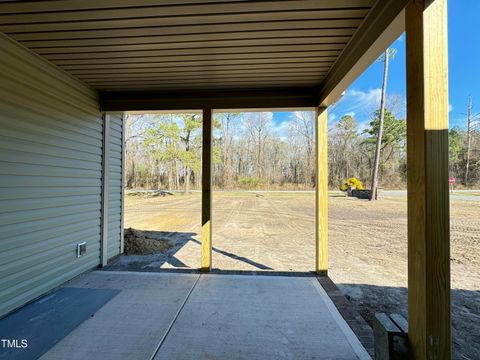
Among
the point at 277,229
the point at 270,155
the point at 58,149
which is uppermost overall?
the point at 270,155

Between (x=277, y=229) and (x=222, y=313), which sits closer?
(x=222, y=313)

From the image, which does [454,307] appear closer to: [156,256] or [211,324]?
[211,324]

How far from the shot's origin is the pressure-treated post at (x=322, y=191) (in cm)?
321

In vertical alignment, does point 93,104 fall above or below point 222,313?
above

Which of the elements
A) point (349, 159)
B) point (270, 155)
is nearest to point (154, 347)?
point (270, 155)

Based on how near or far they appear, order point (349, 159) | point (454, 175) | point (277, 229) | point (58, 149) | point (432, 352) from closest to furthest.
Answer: point (432, 352) < point (58, 149) < point (277, 229) < point (454, 175) < point (349, 159)

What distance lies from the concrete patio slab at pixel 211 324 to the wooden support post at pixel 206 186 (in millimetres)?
380

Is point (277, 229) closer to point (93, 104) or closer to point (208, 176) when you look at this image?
point (208, 176)

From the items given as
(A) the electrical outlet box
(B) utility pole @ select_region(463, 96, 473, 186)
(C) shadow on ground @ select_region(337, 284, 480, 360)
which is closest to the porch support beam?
(A) the electrical outlet box

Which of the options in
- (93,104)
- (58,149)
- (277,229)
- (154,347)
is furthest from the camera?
(277,229)

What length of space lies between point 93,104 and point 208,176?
179 cm

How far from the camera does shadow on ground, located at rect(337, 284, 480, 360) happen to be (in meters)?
1.98

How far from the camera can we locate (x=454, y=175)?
1806 centimetres

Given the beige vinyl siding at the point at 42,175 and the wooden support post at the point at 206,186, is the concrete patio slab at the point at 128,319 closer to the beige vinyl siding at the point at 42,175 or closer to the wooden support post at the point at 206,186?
the wooden support post at the point at 206,186
